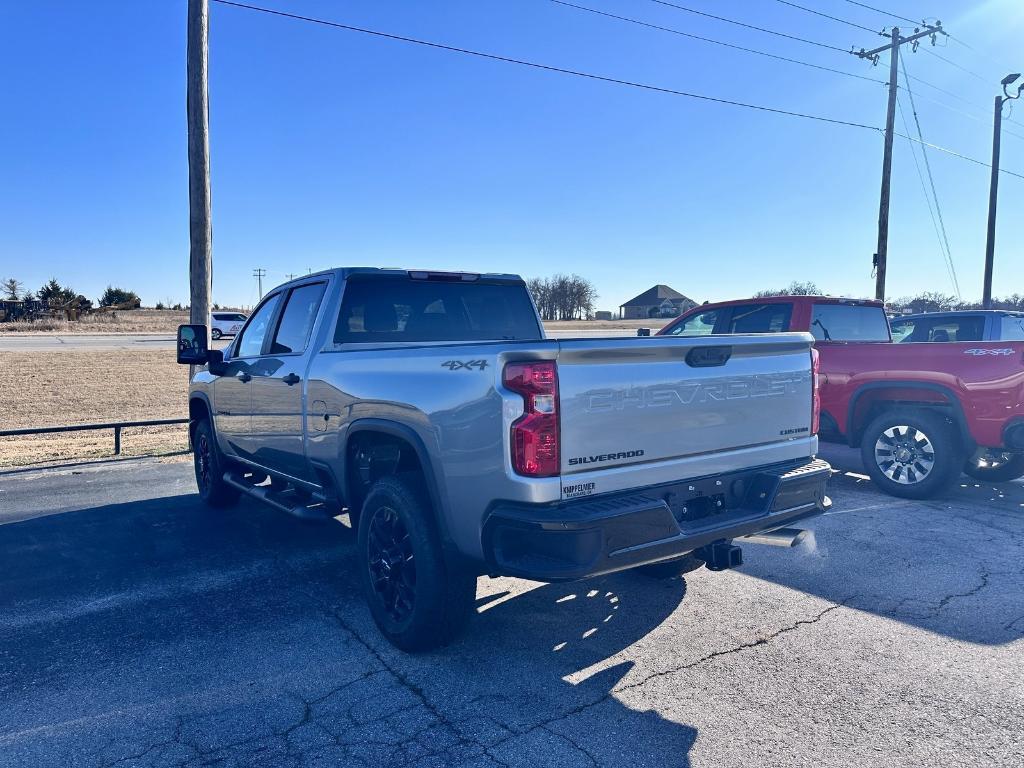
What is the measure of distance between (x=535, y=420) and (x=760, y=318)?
589 centimetres

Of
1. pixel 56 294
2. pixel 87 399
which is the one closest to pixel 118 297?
pixel 56 294

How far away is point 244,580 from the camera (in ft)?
16.0

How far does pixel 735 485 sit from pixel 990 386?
155 inches

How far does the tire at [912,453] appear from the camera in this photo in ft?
22.0

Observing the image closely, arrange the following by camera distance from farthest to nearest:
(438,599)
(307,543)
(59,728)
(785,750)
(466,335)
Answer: (307,543) < (466,335) < (438,599) < (59,728) < (785,750)

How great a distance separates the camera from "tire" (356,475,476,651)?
11.6 ft

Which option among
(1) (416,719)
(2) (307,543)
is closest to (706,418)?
(1) (416,719)

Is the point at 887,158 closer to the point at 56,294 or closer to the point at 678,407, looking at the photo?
the point at 678,407

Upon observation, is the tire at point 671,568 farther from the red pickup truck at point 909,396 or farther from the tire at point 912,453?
the tire at point 912,453

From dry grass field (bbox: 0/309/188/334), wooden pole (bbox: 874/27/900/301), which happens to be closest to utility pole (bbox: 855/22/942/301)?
A: wooden pole (bbox: 874/27/900/301)

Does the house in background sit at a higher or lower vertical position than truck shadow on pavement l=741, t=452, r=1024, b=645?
higher

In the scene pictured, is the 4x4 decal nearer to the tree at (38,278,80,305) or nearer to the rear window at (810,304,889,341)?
the rear window at (810,304,889,341)

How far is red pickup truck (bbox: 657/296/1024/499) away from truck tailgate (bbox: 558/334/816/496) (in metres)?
2.17

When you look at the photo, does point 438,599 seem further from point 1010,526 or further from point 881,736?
point 1010,526
